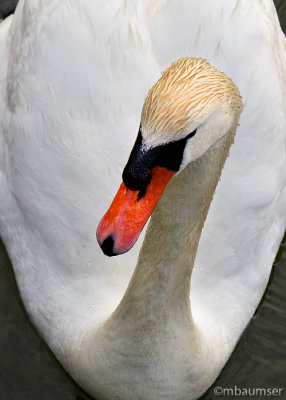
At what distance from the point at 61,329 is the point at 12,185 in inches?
33.1

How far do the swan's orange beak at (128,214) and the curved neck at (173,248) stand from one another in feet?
0.49

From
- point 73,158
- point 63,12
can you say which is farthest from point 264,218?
point 63,12

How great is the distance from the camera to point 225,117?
3.37 meters

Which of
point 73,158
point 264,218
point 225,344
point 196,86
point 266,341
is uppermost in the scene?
point 196,86

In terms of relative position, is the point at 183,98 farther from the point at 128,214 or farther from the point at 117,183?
the point at 117,183

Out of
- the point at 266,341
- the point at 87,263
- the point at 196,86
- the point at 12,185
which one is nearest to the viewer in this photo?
the point at 196,86

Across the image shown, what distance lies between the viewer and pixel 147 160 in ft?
10.8

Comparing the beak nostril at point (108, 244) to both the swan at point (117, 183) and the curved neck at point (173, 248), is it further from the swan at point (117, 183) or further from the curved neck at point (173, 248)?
the swan at point (117, 183)

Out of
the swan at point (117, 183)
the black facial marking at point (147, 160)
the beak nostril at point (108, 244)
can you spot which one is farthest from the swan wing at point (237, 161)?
the black facial marking at point (147, 160)

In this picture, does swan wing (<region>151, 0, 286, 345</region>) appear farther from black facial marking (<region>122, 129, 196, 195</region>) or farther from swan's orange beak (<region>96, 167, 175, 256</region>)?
black facial marking (<region>122, 129, 196, 195</region>)

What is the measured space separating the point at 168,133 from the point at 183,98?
0.14 metres

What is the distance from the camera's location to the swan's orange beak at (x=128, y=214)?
3.43 meters

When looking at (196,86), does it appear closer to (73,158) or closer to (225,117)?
(225,117)

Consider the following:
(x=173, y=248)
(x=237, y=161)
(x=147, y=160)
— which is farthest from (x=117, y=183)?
(x=147, y=160)
